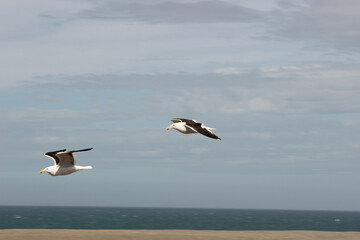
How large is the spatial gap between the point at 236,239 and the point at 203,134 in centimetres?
1155

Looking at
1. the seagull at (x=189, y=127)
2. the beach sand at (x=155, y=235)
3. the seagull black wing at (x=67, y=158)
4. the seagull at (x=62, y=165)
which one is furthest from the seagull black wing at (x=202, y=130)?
the beach sand at (x=155, y=235)

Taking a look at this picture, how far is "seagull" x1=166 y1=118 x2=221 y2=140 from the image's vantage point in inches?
1304

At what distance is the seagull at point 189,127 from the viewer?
33125 mm

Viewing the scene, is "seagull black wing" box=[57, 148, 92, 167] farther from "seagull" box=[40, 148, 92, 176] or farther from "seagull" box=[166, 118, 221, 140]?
"seagull" box=[166, 118, 221, 140]

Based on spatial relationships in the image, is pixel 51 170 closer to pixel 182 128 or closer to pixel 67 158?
pixel 67 158

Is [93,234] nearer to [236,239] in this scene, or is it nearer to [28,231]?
[28,231]

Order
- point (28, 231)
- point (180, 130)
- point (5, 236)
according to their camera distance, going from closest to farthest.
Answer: point (180, 130) < point (5, 236) < point (28, 231)

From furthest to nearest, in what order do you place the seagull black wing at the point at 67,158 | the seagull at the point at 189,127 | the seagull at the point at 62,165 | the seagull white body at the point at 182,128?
the seagull white body at the point at 182,128
the seagull at the point at 189,127
the seagull at the point at 62,165
the seagull black wing at the point at 67,158

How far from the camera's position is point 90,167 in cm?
3241

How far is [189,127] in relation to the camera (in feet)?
112

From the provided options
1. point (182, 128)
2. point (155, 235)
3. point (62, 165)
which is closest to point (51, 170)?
point (62, 165)

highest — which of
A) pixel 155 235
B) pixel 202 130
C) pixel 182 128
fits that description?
pixel 182 128

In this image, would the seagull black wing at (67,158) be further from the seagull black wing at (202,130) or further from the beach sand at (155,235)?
the beach sand at (155,235)

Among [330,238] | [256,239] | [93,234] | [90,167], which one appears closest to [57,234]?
[93,234]
